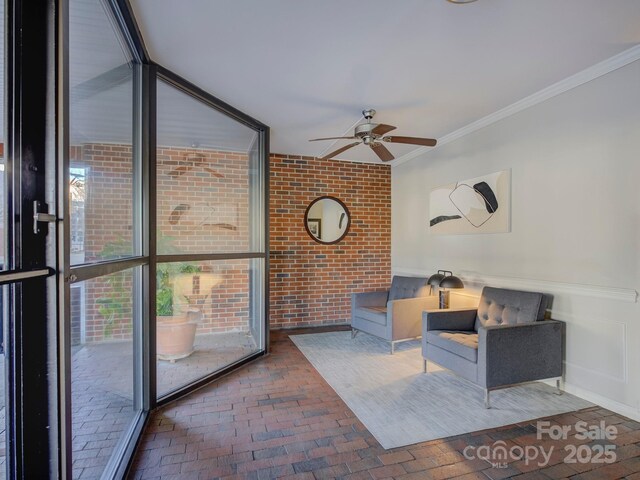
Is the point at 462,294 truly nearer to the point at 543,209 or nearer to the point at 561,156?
the point at 543,209

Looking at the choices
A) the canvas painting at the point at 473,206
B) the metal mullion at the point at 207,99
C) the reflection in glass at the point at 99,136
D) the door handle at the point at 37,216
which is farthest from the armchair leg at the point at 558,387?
the metal mullion at the point at 207,99

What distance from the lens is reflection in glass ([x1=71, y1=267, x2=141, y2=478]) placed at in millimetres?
1531

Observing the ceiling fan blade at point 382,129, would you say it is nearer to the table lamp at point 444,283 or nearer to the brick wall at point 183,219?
the brick wall at point 183,219

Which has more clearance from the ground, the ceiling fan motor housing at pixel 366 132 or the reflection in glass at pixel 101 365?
the ceiling fan motor housing at pixel 366 132

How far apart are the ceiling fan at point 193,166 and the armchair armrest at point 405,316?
2.45 metres

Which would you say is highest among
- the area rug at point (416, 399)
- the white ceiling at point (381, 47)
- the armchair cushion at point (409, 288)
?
the white ceiling at point (381, 47)

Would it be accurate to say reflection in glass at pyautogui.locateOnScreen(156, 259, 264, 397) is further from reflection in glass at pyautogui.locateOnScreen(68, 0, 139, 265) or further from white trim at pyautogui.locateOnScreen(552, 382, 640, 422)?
white trim at pyautogui.locateOnScreen(552, 382, 640, 422)

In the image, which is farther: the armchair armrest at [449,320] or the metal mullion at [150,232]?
the armchair armrest at [449,320]

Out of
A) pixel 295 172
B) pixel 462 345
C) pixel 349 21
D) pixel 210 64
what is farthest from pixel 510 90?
pixel 295 172

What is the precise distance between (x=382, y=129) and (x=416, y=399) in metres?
2.40

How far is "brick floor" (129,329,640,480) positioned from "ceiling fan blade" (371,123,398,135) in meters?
2.40

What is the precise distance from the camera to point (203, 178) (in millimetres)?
3158

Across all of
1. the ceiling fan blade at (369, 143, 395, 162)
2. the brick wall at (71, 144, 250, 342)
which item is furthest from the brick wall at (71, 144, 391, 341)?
the ceiling fan blade at (369, 143, 395, 162)

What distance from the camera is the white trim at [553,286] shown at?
2.57m
